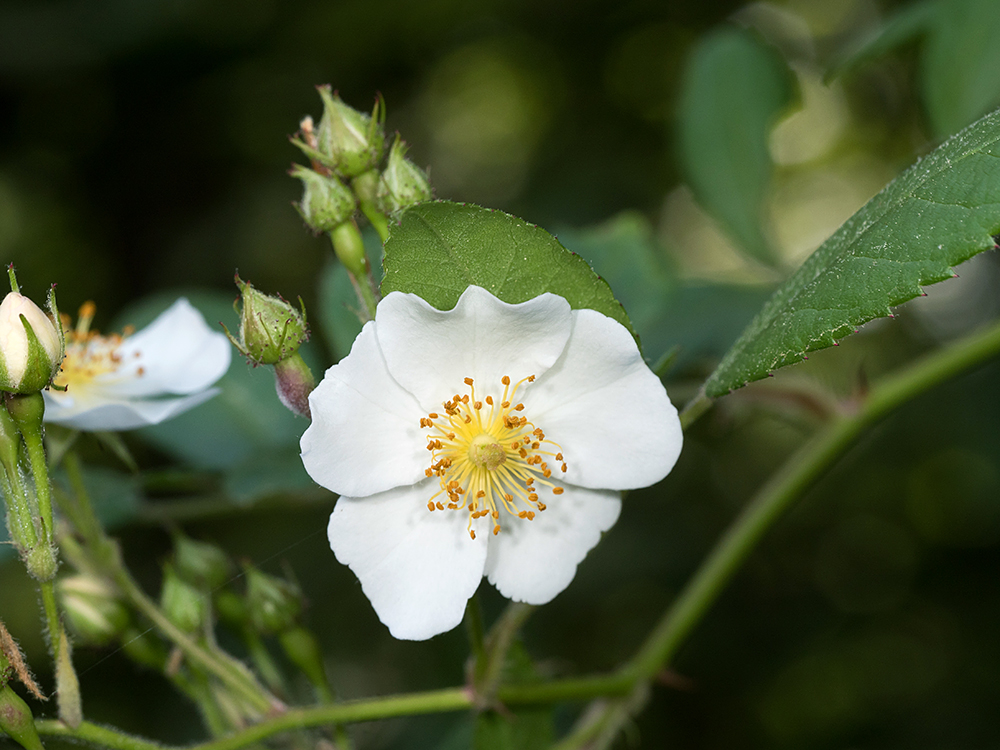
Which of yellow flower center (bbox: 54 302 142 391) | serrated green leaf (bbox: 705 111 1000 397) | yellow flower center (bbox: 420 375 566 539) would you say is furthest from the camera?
yellow flower center (bbox: 54 302 142 391)

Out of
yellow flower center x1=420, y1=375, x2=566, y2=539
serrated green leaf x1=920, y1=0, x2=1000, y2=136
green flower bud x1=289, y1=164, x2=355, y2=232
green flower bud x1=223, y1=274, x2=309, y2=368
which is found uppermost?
serrated green leaf x1=920, y1=0, x2=1000, y2=136

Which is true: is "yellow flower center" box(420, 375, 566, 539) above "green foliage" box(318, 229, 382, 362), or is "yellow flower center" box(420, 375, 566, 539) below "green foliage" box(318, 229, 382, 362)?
above

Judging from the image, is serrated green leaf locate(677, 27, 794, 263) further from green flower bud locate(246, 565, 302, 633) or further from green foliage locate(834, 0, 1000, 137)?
green flower bud locate(246, 565, 302, 633)

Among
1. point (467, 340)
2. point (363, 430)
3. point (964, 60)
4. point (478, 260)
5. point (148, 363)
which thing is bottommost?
point (148, 363)

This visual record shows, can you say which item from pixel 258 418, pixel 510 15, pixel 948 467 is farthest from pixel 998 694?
pixel 510 15

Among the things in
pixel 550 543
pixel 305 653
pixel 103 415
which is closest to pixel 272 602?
pixel 305 653

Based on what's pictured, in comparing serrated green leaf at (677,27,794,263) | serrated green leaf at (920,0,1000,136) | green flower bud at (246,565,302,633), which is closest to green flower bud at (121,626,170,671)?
green flower bud at (246,565,302,633)

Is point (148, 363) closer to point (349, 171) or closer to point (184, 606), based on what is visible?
point (184, 606)

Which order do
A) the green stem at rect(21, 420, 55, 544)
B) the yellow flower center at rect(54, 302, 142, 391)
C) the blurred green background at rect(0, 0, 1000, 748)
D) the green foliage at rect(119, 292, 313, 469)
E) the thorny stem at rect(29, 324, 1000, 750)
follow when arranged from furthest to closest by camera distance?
1. the blurred green background at rect(0, 0, 1000, 748)
2. the green foliage at rect(119, 292, 313, 469)
3. the yellow flower center at rect(54, 302, 142, 391)
4. the thorny stem at rect(29, 324, 1000, 750)
5. the green stem at rect(21, 420, 55, 544)

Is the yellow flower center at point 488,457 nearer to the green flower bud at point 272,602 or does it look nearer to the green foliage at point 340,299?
the green flower bud at point 272,602
